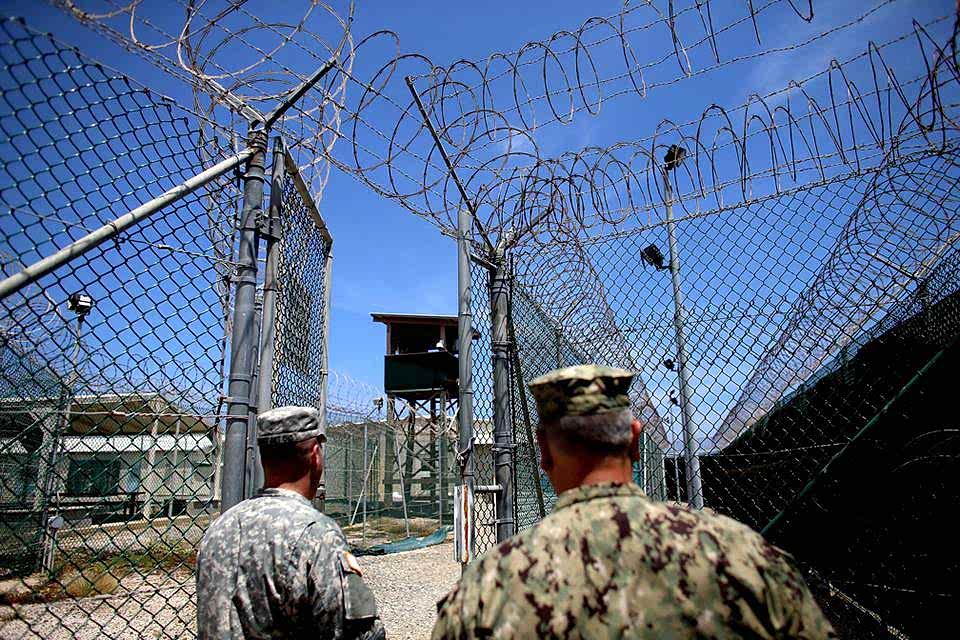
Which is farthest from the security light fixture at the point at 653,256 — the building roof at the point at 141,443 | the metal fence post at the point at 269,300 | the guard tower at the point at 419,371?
the guard tower at the point at 419,371

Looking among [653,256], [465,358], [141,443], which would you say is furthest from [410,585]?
[653,256]

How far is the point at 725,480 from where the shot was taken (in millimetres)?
5621

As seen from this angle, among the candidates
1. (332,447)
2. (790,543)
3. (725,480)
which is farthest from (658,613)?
(332,447)

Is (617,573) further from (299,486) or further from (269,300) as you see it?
(269,300)

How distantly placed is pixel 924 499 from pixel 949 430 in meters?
0.73

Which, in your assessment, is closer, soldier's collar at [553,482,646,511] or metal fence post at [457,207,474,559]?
soldier's collar at [553,482,646,511]

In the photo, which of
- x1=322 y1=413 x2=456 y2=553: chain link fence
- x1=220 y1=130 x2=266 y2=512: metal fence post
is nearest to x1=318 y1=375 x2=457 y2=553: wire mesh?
x1=322 y1=413 x2=456 y2=553: chain link fence

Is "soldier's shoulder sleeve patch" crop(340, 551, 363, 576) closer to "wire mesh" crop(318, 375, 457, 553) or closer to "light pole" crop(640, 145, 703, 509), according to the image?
"light pole" crop(640, 145, 703, 509)

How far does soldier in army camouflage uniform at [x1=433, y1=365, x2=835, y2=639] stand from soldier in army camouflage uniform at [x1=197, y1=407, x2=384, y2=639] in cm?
66

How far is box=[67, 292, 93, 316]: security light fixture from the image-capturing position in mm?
2129

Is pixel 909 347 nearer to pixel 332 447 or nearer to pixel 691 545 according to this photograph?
pixel 691 545

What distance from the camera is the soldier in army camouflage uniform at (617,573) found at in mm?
1197

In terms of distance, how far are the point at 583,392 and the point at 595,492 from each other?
23 cm

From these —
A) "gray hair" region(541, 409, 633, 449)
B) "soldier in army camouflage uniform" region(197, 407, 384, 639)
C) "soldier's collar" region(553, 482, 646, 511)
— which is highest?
"gray hair" region(541, 409, 633, 449)
